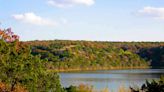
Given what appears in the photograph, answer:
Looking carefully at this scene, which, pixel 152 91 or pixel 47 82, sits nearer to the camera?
pixel 152 91

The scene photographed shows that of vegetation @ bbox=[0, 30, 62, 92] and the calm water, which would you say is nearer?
vegetation @ bbox=[0, 30, 62, 92]

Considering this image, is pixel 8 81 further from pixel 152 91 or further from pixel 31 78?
pixel 152 91

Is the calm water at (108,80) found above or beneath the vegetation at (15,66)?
beneath

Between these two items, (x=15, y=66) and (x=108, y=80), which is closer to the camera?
(x=15, y=66)

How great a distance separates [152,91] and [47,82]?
15.0 metres

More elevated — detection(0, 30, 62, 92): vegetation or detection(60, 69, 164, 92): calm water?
detection(0, 30, 62, 92): vegetation

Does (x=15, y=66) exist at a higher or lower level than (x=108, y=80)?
higher

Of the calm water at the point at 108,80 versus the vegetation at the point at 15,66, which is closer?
the vegetation at the point at 15,66

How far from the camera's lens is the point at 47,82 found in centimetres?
3903

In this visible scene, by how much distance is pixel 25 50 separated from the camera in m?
30.3

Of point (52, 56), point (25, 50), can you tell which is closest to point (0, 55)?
point (25, 50)

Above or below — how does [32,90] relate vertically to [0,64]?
below

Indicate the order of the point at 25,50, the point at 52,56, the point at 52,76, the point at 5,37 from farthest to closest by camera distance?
the point at 52,56
the point at 52,76
the point at 25,50
the point at 5,37

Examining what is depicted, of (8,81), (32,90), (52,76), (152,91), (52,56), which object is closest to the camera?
(152,91)
